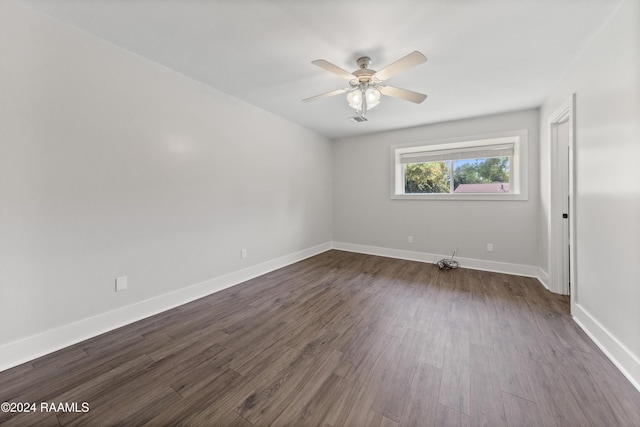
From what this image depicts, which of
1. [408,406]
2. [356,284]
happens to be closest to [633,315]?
[408,406]

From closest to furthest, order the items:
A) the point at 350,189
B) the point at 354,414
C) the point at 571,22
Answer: the point at 354,414 < the point at 571,22 < the point at 350,189

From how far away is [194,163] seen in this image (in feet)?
8.75

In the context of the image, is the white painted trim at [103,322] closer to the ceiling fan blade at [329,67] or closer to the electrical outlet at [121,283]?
the electrical outlet at [121,283]

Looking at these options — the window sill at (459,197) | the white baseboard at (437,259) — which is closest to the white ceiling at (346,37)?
the window sill at (459,197)

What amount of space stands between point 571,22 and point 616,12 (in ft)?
0.73

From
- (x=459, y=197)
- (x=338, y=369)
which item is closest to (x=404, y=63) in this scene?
(x=338, y=369)

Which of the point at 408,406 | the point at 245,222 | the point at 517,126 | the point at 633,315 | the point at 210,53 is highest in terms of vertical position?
the point at 210,53

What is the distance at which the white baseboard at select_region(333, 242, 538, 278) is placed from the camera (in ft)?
11.4

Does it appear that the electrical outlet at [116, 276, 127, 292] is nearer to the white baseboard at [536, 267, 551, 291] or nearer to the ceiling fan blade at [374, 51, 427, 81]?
the ceiling fan blade at [374, 51, 427, 81]

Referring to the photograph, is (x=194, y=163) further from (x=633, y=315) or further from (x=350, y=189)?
(x=633, y=315)

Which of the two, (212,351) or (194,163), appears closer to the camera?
(212,351)

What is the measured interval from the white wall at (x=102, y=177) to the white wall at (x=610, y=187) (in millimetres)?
3462

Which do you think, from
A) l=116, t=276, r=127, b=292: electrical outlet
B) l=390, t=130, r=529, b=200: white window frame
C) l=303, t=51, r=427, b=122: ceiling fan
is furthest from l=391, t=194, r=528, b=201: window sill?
l=116, t=276, r=127, b=292: electrical outlet

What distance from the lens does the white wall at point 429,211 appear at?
3467mm
